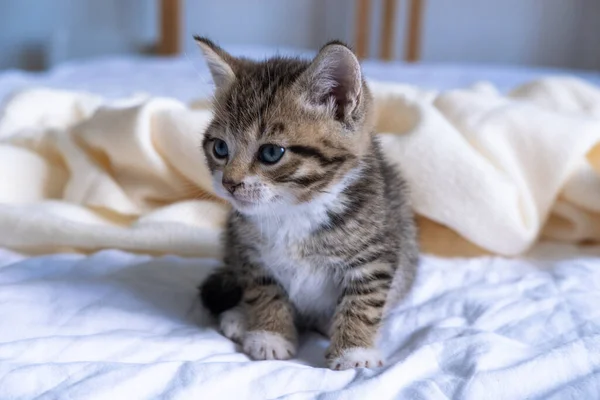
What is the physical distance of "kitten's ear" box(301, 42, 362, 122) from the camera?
94cm

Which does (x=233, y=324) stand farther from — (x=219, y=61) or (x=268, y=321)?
(x=219, y=61)

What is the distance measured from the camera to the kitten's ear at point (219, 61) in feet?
3.53

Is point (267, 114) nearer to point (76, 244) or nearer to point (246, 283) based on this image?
point (246, 283)

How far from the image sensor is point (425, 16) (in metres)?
4.11

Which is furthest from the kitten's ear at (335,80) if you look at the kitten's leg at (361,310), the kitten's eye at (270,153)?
the kitten's leg at (361,310)

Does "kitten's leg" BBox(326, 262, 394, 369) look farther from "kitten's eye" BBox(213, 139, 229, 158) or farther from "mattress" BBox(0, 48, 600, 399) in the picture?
"kitten's eye" BBox(213, 139, 229, 158)

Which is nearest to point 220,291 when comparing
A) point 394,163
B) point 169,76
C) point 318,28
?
point 394,163

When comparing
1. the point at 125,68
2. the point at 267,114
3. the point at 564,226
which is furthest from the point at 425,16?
the point at 267,114

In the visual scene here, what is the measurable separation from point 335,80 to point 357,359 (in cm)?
44

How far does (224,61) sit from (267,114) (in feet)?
0.57

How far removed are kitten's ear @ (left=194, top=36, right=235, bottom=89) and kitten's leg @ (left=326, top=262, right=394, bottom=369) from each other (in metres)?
0.40

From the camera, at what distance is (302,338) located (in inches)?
44.3

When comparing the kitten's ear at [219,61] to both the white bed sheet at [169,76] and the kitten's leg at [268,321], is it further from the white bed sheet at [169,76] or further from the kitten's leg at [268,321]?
the white bed sheet at [169,76]

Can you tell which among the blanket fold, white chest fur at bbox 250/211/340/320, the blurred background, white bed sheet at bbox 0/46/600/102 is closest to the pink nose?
white chest fur at bbox 250/211/340/320
